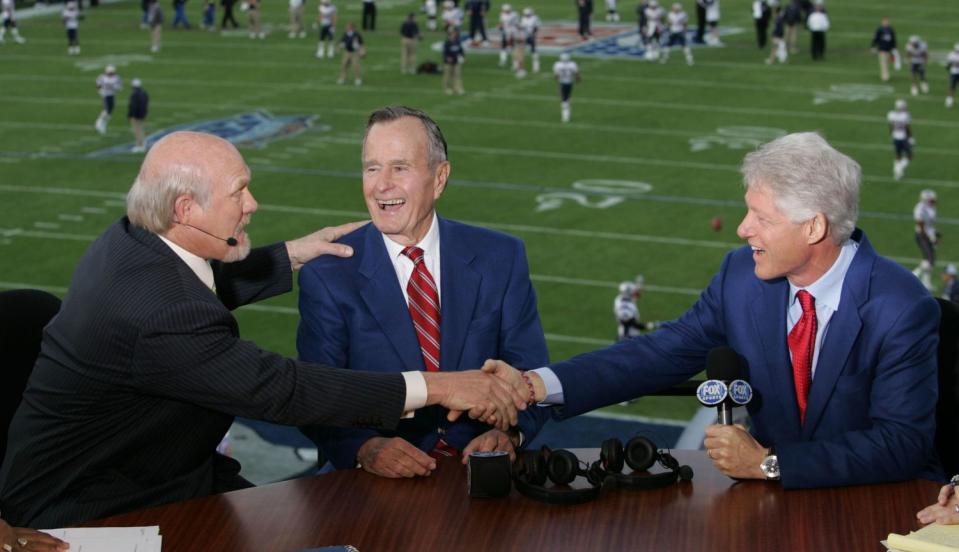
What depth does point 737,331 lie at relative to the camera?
16.1 feet

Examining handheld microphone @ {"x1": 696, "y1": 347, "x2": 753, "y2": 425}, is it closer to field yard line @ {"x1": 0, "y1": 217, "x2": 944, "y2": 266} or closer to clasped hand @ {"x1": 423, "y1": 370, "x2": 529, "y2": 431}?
clasped hand @ {"x1": 423, "y1": 370, "x2": 529, "y2": 431}

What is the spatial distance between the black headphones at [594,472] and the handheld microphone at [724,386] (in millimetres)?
212

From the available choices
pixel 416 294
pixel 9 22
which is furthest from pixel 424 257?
pixel 9 22

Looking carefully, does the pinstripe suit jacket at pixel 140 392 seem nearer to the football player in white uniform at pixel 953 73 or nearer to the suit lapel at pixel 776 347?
the suit lapel at pixel 776 347

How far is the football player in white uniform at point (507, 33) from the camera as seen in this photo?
3294 centimetres

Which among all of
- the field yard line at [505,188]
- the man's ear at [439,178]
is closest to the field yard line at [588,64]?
the field yard line at [505,188]

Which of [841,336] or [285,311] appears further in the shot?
[285,311]

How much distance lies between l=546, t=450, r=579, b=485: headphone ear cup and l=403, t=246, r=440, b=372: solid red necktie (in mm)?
935

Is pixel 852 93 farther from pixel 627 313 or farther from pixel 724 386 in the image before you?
pixel 724 386

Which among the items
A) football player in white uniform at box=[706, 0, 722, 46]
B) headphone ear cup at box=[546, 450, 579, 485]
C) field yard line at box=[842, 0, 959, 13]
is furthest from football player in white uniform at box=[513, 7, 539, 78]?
headphone ear cup at box=[546, 450, 579, 485]

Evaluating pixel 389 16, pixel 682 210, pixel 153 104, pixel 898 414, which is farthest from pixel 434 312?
pixel 389 16

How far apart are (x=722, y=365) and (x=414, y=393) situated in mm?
868

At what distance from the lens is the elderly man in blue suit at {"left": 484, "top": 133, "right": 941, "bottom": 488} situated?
14.6ft

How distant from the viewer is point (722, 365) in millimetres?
4395
